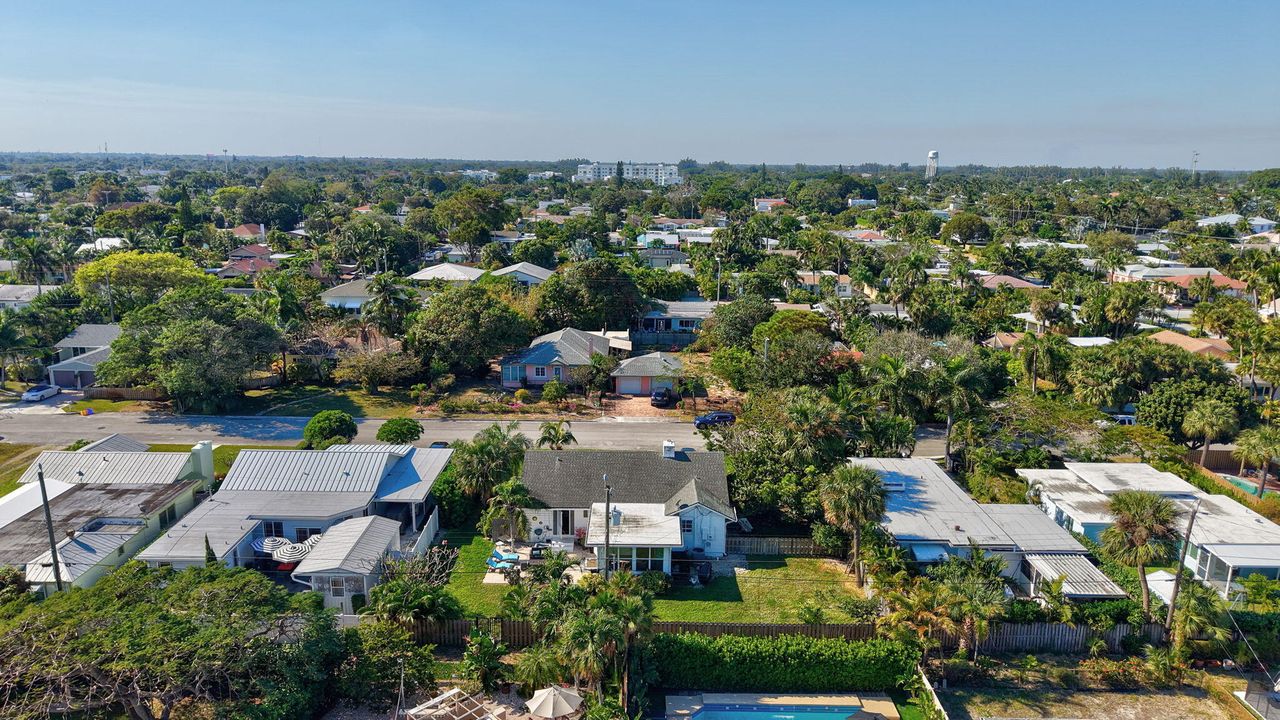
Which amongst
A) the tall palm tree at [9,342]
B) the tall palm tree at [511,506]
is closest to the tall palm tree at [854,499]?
the tall palm tree at [511,506]

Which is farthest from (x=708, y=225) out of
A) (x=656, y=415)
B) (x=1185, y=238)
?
(x=656, y=415)

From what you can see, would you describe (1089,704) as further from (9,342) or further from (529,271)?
(529,271)

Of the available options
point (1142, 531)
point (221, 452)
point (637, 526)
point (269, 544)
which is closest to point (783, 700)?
point (637, 526)

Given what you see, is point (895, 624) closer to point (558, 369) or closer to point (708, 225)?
point (558, 369)

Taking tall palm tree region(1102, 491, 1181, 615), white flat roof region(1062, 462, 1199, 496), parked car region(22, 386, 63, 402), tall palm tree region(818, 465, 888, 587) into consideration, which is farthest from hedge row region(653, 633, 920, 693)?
parked car region(22, 386, 63, 402)

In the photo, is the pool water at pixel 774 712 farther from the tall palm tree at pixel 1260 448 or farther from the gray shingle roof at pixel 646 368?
the gray shingle roof at pixel 646 368

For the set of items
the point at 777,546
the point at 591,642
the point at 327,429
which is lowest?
the point at 777,546
